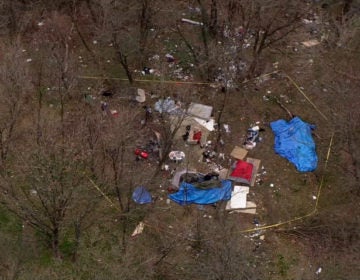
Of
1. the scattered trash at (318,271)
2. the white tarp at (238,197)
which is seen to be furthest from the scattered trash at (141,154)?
the scattered trash at (318,271)

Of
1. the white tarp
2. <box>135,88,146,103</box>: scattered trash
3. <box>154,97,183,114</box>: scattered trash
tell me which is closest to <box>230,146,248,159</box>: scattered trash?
the white tarp

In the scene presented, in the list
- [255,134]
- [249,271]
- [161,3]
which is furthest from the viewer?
[161,3]

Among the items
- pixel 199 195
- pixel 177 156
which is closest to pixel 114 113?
pixel 177 156

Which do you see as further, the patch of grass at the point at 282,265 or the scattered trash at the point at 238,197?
the scattered trash at the point at 238,197

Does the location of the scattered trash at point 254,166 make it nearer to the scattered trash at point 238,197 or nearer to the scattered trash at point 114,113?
the scattered trash at point 238,197

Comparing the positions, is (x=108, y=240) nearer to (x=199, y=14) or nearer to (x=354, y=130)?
(x=354, y=130)

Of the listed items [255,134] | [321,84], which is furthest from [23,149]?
[321,84]

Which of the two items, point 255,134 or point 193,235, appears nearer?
point 193,235

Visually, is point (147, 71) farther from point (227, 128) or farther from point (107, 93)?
point (227, 128)
